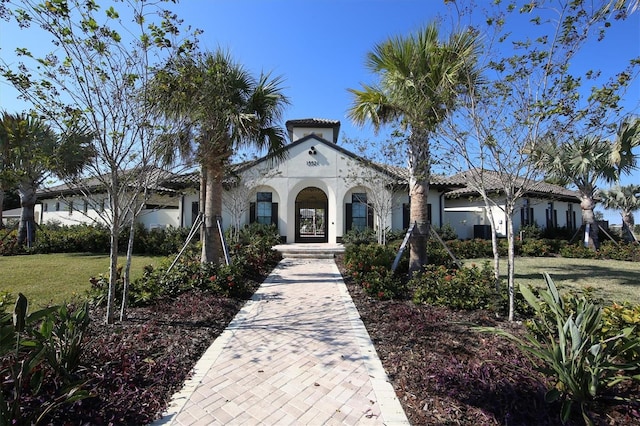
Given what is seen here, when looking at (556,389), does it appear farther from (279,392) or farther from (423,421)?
(279,392)

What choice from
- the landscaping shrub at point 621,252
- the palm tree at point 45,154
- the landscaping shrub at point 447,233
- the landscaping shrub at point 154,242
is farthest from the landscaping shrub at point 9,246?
the landscaping shrub at point 621,252

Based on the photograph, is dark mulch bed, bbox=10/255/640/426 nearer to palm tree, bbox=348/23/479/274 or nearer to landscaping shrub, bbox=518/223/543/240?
palm tree, bbox=348/23/479/274

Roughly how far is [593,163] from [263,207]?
16.6 metres

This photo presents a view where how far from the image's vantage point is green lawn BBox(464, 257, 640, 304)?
7863mm

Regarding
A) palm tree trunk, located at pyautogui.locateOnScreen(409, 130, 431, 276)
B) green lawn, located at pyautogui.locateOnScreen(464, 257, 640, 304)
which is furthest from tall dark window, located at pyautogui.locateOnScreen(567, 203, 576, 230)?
palm tree trunk, located at pyautogui.locateOnScreen(409, 130, 431, 276)

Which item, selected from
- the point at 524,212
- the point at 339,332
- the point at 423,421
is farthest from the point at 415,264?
the point at 524,212

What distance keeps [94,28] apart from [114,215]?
8.38ft

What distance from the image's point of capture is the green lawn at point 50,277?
7.02 m

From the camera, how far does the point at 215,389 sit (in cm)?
341

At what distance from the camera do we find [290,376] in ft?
12.2

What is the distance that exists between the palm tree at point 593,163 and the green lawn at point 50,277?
13.3m

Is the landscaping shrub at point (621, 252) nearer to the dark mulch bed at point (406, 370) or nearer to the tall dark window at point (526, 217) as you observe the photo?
the tall dark window at point (526, 217)

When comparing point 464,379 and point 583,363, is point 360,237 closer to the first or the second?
point 464,379

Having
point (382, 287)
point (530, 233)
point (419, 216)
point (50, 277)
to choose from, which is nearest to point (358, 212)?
point (530, 233)
